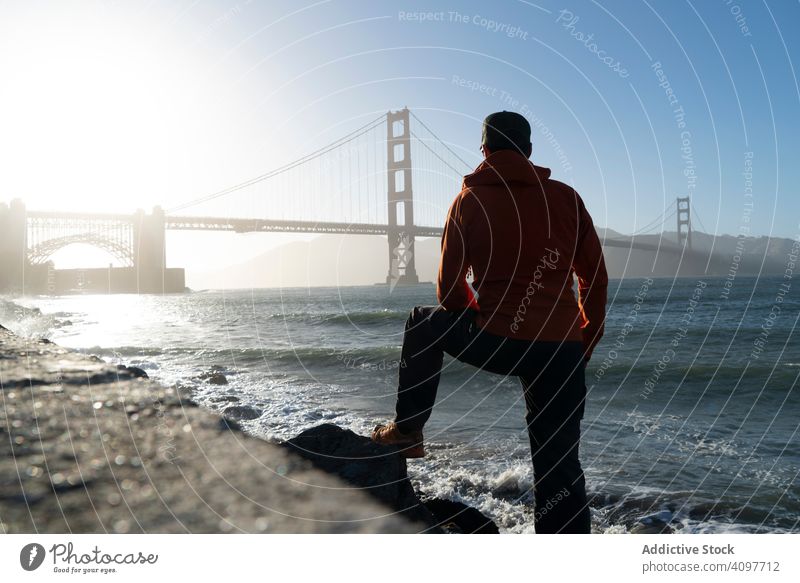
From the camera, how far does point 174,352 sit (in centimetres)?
1366

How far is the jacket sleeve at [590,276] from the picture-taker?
2.10 m

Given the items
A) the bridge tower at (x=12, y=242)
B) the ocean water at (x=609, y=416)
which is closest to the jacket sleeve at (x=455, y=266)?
the ocean water at (x=609, y=416)

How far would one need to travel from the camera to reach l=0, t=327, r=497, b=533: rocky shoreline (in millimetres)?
1931

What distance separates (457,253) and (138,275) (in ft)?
237

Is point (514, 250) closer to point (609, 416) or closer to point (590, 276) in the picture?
point (590, 276)

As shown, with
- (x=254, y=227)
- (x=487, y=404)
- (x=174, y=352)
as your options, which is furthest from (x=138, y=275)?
(x=487, y=404)

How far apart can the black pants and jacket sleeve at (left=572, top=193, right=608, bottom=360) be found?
193mm

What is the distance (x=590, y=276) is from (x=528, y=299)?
400mm

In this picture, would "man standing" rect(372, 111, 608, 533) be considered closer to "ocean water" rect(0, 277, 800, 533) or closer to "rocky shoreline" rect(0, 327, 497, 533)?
"rocky shoreline" rect(0, 327, 497, 533)

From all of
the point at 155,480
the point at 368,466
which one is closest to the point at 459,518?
the point at 368,466

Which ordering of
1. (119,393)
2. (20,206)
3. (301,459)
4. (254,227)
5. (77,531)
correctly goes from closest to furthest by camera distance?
(77,531) < (301,459) < (119,393) < (254,227) < (20,206)

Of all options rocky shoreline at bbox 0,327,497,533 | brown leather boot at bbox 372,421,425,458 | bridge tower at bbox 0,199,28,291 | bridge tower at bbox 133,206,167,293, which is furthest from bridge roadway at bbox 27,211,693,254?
brown leather boot at bbox 372,421,425,458

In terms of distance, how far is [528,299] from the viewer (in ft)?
6.29
